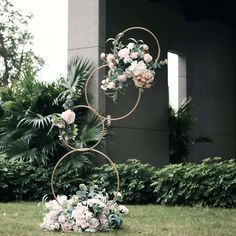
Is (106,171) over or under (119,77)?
under

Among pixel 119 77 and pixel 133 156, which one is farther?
pixel 133 156

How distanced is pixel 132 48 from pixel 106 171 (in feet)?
12.9

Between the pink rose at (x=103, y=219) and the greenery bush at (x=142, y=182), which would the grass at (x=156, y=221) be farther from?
the greenery bush at (x=142, y=182)

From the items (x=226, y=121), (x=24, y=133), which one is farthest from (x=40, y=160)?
(x=226, y=121)

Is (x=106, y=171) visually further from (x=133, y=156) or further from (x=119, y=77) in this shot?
(x=119, y=77)

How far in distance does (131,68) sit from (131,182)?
3.85 meters

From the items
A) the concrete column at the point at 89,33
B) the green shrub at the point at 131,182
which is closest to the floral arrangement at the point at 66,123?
the green shrub at the point at 131,182

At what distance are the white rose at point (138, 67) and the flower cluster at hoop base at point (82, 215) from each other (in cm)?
141

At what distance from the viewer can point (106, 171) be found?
870 cm

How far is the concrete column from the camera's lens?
9695 millimetres

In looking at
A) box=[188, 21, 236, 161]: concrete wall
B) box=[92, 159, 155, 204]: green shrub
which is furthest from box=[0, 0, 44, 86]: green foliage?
box=[92, 159, 155, 204]: green shrub

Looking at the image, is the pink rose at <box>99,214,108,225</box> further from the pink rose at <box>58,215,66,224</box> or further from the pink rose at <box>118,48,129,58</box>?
the pink rose at <box>118,48,129,58</box>

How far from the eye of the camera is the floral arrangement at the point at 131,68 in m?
4.99

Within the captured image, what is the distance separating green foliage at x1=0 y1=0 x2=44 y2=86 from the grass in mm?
23163
